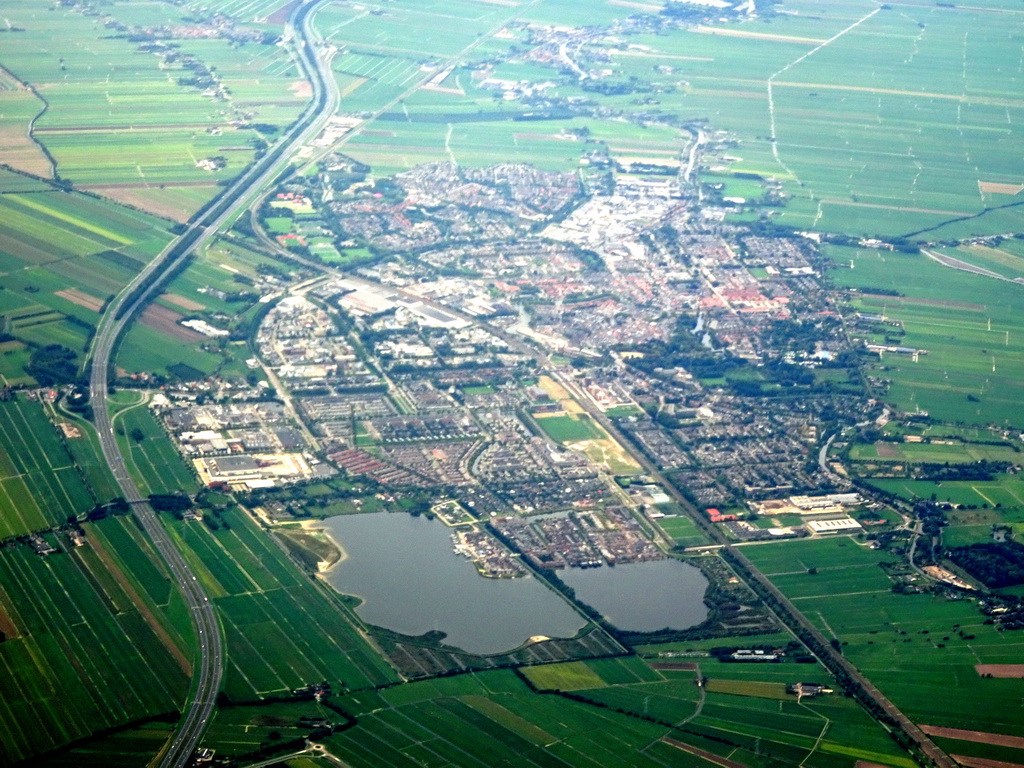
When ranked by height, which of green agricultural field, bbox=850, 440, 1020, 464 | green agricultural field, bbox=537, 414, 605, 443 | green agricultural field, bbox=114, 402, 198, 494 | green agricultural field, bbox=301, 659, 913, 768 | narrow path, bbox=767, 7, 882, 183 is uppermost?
narrow path, bbox=767, 7, 882, 183

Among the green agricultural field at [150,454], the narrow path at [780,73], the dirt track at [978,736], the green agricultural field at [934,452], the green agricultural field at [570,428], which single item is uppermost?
the narrow path at [780,73]

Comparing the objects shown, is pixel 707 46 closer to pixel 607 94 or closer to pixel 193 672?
pixel 607 94

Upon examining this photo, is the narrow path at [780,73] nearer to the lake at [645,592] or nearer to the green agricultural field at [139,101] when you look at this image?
the green agricultural field at [139,101]

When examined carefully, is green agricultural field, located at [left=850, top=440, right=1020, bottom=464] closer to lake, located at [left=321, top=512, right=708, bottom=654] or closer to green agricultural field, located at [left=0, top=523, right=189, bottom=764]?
lake, located at [left=321, top=512, right=708, bottom=654]

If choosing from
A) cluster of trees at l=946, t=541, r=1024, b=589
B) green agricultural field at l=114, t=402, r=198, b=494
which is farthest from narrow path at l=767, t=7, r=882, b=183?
green agricultural field at l=114, t=402, r=198, b=494

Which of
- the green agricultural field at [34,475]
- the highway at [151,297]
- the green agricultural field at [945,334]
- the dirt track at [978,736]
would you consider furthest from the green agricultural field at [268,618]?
the green agricultural field at [945,334]

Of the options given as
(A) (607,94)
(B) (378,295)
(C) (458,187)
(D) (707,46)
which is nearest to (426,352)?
(B) (378,295)

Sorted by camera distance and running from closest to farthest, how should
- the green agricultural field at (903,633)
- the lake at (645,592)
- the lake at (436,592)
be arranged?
1. the green agricultural field at (903,633)
2. the lake at (436,592)
3. the lake at (645,592)

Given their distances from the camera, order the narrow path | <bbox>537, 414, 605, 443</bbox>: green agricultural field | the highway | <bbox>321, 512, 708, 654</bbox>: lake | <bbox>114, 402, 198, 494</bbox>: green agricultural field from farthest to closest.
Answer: the narrow path → <bbox>537, 414, 605, 443</bbox>: green agricultural field → <bbox>114, 402, 198, 494</bbox>: green agricultural field → <bbox>321, 512, 708, 654</bbox>: lake → the highway

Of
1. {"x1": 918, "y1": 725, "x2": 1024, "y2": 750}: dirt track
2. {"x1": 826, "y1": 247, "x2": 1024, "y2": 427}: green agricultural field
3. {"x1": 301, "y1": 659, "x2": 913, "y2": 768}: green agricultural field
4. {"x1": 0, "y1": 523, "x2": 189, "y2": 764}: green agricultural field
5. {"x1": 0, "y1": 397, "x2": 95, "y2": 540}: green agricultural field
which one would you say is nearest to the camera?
{"x1": 0, "y1": 523, "x2": 189, "y2": 764}: green agricultural field
